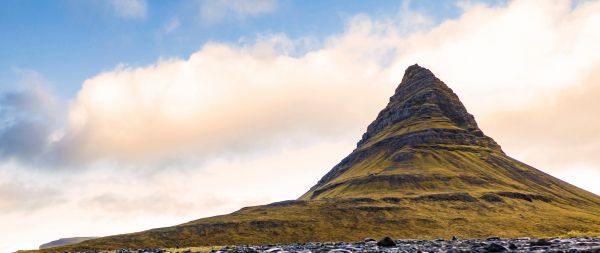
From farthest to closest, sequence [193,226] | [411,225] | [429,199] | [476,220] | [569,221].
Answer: [429,199]
[569,221]
[476,220]
[411,225]
[193,226]

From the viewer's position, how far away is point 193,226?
142375 mm

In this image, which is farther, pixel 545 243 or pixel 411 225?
pixel 411 225

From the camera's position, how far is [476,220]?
165 m

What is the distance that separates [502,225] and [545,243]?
13762 centimetres

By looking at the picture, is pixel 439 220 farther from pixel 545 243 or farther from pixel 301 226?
pixel 545 243

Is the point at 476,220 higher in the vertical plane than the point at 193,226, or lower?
lower

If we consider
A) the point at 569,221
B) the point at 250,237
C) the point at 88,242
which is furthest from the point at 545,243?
the point at 569,221

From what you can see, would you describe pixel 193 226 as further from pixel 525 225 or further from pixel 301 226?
pixel 525 225

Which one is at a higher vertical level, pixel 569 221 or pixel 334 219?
pixel 334 219

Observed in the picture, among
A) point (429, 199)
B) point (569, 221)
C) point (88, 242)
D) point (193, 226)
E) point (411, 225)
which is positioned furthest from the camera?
point (429, 199)

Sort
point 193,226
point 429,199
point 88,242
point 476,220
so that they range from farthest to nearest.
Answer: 1. point 429,199
2. point 476,220
3. point 193,226
4. point 88,242

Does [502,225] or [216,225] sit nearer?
[216,225]

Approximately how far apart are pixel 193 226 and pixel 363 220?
170ft

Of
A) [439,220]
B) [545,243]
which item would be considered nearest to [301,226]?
[439,220]
